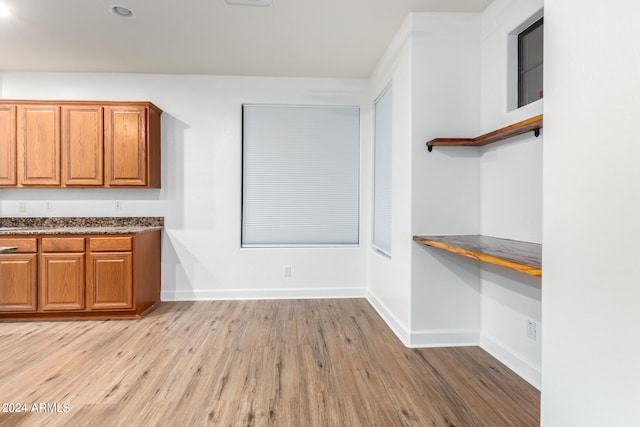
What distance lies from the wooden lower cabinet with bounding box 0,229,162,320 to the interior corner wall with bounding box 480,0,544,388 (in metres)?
3.19

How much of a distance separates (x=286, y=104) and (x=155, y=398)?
3.18m

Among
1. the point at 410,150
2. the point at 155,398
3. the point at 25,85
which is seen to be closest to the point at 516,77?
the point at 410,150

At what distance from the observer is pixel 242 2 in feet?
8.20

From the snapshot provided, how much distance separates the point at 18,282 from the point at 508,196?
14.2 feet

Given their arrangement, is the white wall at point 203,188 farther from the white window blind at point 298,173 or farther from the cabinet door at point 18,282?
the cabinet door at point 18,282

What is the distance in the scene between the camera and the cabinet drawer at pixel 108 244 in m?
3.26

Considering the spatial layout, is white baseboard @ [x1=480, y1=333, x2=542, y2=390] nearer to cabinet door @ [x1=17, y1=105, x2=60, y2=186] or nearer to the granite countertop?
the granite countertop

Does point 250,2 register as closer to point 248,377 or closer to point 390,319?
point 248,377

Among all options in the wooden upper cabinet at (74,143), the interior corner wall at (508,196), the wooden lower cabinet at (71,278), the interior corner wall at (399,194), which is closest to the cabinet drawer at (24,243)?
the wooden lower cabinet at (71,278)

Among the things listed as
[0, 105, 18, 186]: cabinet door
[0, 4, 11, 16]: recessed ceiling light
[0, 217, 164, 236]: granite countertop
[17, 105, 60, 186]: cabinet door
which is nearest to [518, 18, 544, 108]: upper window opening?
[0, 217, 164, 236]: granite countertop

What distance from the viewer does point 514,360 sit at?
2.27 metres

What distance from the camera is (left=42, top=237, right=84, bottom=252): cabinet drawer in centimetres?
323

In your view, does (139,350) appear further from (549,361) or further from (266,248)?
(549,361)

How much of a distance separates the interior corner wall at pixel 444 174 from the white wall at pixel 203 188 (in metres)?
1.48
